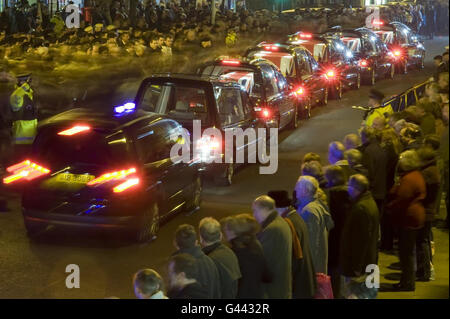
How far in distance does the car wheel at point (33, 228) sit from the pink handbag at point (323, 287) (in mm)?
4355

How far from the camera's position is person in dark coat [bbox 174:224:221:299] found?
6734 millimetres

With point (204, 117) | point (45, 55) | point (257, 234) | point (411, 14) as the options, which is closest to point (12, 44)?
point (45, 55)

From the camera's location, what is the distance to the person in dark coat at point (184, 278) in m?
6.62

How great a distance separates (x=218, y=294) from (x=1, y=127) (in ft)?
42.8

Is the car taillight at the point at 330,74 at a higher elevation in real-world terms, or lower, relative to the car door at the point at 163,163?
lower

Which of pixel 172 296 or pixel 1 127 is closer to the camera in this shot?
pixel 172 296

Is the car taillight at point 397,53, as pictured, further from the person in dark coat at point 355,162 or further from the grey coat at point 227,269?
the grey coat at point 227,269

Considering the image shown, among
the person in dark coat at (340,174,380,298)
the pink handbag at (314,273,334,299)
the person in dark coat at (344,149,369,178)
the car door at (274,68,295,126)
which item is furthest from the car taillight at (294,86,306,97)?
the pink handbag at (314,273,334,299)

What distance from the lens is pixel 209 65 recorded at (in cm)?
1830

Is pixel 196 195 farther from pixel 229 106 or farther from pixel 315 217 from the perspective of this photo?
pixel 315 217

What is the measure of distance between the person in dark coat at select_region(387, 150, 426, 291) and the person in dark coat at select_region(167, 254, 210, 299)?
3261mm

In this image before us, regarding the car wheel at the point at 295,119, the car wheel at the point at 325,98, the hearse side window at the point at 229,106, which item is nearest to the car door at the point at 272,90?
the car wheel at the point at 295,119

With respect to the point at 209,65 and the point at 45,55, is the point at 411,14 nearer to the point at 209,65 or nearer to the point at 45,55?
the point at 45,55

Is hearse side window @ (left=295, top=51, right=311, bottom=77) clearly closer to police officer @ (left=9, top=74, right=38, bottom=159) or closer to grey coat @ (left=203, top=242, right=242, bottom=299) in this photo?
police officer @ (left=9, top=74, right=38, bottom=159)
